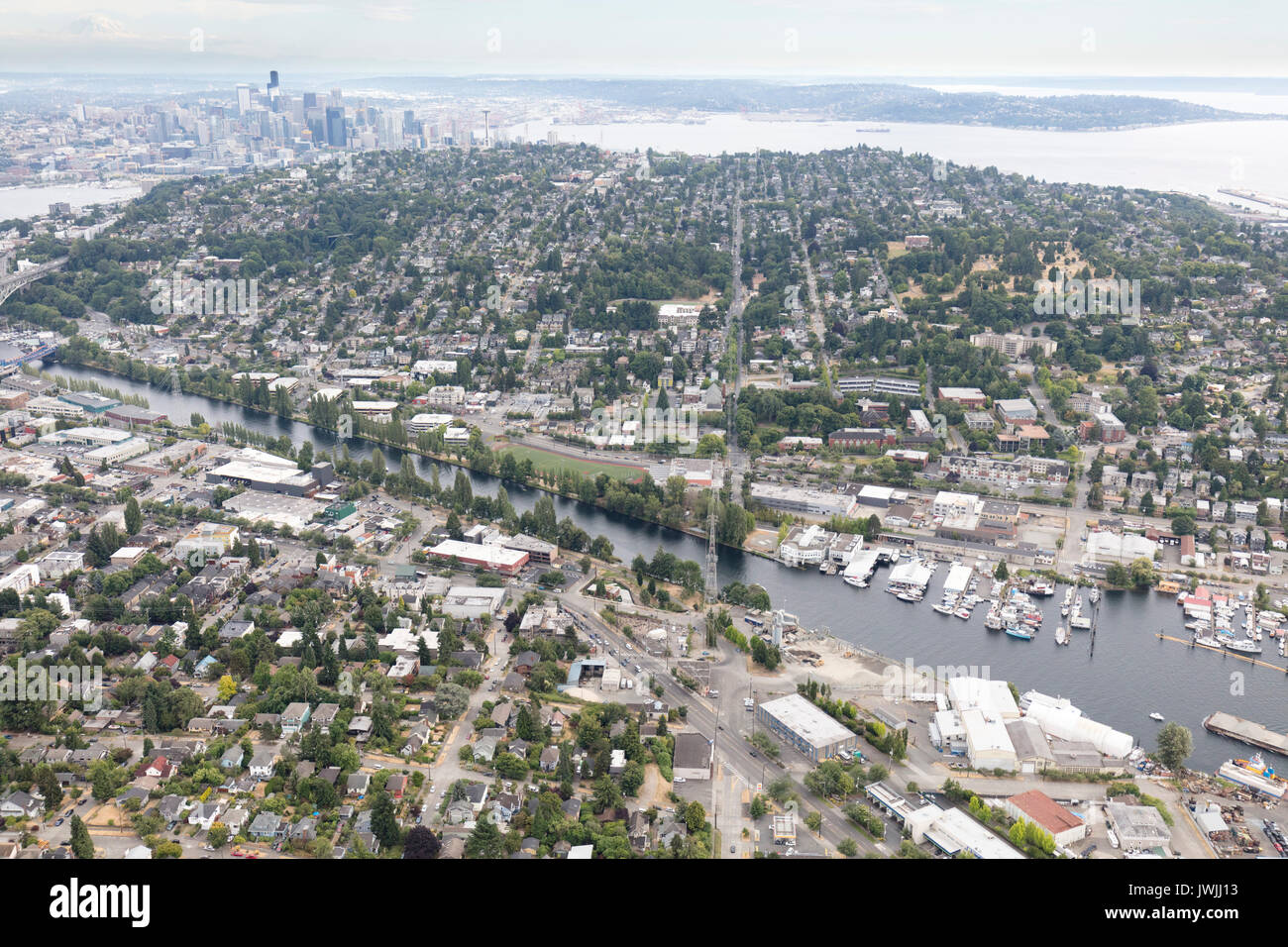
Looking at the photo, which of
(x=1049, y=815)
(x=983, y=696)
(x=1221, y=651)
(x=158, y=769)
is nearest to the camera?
(x=1049, y=815)

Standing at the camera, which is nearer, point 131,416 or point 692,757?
point 692,757

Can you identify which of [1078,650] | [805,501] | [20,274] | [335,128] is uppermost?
[335,128]

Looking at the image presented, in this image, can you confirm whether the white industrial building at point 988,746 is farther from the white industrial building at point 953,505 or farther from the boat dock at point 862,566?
the white industrial building at point 953,505

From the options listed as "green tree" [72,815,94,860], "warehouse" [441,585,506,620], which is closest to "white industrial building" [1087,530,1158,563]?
"warehouse" [441,585,506,620]

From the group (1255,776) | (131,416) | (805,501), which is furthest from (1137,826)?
(131,416)

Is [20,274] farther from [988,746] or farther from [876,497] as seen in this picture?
[988,746]
